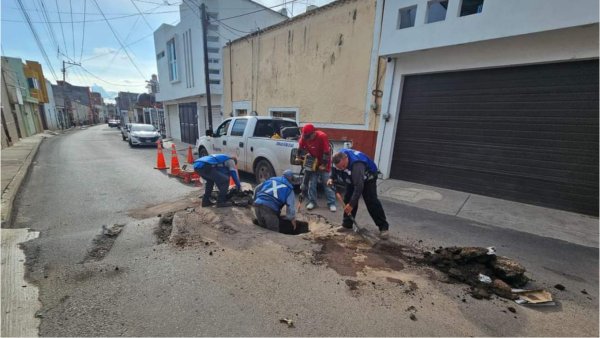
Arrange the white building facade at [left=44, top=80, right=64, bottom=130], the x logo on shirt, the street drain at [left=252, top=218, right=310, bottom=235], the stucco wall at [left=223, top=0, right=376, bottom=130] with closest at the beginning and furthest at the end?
the x logo on shirt < the street drain at [left=252, top=218, right=310, bottom=235] < the stucco wall at [left=223, top=0, right=376, bottom=130] < the white building facade at [left=44, top=80, right=64, bottom=130]

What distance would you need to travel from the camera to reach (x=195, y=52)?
Answer: 14.2 meters

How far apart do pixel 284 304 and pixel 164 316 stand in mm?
997

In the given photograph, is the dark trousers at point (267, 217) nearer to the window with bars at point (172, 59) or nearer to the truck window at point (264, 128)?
the truck window at point (264, 128)

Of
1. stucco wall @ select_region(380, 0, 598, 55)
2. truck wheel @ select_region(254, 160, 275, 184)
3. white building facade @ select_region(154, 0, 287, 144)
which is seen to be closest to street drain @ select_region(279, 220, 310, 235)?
truck wheel @ select_region(254, 160, 275, 184)

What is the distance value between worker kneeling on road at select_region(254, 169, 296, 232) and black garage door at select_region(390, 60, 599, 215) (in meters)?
4.56

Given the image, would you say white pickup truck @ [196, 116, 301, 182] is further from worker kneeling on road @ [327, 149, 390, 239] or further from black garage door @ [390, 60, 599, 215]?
black garage door @ [390, 60, 599, 215]

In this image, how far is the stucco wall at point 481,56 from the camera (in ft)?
14.7

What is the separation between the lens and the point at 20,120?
1855 centimetres

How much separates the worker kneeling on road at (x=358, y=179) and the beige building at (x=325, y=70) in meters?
3.86

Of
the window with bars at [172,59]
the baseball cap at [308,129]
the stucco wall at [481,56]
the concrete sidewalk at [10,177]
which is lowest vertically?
the concrete sidewalk at [10,177]

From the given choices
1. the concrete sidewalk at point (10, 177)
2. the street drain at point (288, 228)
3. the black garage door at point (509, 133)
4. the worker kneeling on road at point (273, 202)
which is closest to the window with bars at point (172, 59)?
the concrete sidewalk at point (10, 177)

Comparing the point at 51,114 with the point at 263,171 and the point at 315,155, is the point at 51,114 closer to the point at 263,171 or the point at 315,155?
the point at 263,171

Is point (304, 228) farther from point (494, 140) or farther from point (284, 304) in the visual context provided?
point (494, 140)

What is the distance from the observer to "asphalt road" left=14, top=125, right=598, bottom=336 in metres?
1.99
